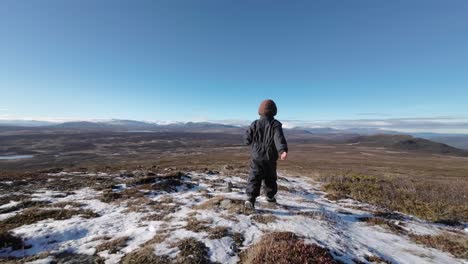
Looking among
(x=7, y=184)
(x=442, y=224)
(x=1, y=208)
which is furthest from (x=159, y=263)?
(x=7, y=184)

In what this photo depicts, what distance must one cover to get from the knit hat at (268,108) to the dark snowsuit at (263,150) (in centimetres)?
15

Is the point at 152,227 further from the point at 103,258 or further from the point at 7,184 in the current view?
the point at 7,184

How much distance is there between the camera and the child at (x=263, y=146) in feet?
24.3

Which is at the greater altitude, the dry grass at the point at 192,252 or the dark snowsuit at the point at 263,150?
the dark snowsuit at the point at 263,150

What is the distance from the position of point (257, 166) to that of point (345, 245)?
3385 millimetres

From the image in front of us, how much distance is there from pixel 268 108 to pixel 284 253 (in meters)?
4.77

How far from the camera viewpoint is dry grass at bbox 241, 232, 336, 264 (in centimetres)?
413

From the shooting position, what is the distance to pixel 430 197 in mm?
15750

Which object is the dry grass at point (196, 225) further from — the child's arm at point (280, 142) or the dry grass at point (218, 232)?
the child's arm at point (280, 142)

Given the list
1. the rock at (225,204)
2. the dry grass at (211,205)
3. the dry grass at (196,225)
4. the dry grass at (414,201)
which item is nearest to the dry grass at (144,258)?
the dry grass at (196,225)

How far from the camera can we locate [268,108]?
25.4ft

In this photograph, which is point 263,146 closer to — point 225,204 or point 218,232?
point 225,204

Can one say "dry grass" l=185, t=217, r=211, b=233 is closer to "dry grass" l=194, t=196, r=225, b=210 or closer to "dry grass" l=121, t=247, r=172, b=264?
"dry grass" l=194, t=196, r=225, b=210

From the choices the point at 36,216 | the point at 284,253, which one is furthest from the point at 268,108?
the point at 36,216
